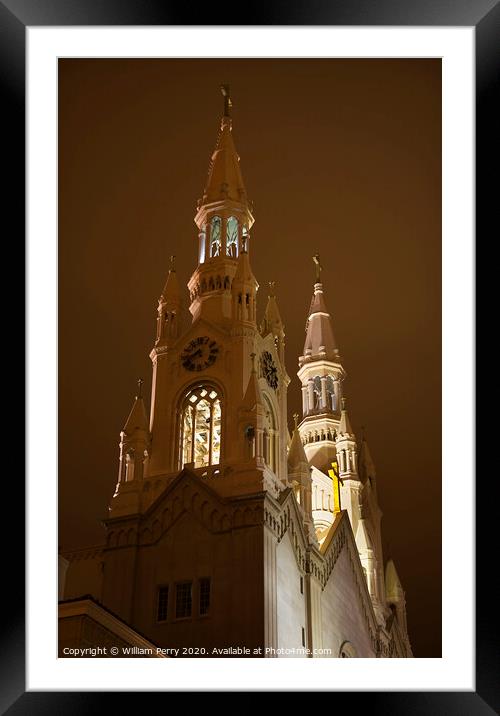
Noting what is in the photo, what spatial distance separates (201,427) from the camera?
111 feet

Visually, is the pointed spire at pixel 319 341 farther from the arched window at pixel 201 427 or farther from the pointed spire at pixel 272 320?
the arched window at pixel 201 427

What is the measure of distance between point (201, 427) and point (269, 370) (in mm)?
3767

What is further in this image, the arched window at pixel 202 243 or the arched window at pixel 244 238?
the arched window at pixel 244 238

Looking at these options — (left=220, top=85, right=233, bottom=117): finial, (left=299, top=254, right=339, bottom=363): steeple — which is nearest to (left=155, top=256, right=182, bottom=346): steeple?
(left=299, top=254, right=339, bottom=363): steeple

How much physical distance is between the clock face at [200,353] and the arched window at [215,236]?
3405mm

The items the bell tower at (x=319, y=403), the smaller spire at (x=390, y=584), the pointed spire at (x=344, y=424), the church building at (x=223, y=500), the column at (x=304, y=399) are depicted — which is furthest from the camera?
the column at (x=304, y=399)

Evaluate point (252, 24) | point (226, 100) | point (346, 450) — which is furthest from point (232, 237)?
point (252, 24)

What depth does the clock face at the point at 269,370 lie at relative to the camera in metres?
35.6

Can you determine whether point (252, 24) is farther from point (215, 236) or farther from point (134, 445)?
point (215, 236)

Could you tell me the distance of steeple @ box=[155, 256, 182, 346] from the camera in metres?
34.6

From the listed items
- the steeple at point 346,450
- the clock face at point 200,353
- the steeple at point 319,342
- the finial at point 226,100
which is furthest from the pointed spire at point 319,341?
the finial at point 226,100

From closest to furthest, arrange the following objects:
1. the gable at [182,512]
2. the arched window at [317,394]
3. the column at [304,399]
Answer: the gable at [182,512] → the arched window at [317,394] → the column at [304,399]
